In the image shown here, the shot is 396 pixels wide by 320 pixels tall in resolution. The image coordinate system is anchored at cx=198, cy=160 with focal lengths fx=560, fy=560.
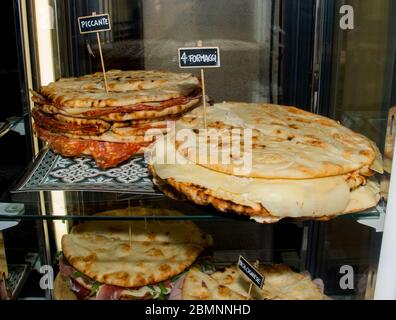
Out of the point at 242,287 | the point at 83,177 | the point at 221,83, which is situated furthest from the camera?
the point at 221,83

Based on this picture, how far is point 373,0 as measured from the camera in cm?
161

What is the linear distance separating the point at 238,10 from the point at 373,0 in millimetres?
460

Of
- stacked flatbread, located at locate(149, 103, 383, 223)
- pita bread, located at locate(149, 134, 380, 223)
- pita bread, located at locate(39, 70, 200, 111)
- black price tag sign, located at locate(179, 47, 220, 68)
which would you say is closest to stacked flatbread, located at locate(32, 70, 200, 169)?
pita bread, located at locate(39, 70, 200, 111)

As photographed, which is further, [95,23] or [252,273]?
[95,23]

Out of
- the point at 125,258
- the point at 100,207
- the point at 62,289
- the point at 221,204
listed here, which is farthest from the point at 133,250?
the point at 221,204

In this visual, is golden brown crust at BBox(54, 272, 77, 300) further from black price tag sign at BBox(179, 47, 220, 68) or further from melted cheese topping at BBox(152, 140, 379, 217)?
black price tag sign at BBox(179, 47, 220, 68)

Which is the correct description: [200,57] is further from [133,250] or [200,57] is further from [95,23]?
[133,250]

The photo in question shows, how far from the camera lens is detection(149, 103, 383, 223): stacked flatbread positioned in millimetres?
1223

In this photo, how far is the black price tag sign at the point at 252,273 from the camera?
1.41m

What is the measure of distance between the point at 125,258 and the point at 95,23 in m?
0.72

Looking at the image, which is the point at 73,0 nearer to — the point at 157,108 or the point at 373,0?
the point at 157,108

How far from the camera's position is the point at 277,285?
1.72m

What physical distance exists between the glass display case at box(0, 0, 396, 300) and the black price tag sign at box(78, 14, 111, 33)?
18cm

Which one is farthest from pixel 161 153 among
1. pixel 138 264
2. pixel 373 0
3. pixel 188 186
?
pixel 373 0
